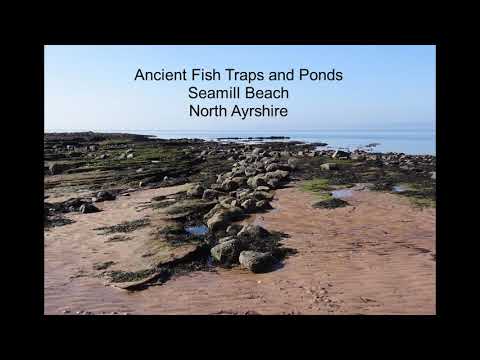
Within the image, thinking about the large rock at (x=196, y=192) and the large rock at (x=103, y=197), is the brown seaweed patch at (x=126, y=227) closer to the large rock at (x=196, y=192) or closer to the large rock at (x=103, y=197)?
the large rock at (x=196, y=192)

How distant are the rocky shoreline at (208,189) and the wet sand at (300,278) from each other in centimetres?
53

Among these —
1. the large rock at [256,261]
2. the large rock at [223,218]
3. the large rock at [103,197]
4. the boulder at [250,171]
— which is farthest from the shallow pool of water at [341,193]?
the large rock at [103,197]

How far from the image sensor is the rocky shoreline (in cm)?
1115

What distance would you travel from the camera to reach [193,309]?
8883 millimetres

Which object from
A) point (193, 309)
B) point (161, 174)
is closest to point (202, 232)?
point (193, 309)

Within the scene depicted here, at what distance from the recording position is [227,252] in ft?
36.5

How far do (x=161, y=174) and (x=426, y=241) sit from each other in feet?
55.8

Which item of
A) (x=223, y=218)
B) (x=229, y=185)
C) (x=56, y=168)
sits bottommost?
(x=223, y=218)

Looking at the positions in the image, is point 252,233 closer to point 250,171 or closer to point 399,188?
point 399,188

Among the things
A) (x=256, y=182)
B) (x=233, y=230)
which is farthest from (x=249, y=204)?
(x=256, y=182)

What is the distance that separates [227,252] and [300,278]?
2106 millimetres

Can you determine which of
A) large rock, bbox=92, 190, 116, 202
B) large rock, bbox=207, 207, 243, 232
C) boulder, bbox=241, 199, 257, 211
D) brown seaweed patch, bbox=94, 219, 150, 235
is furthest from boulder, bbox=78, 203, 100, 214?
boulder, bbox=241, 199, 257, 211

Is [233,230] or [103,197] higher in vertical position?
[103,197]
